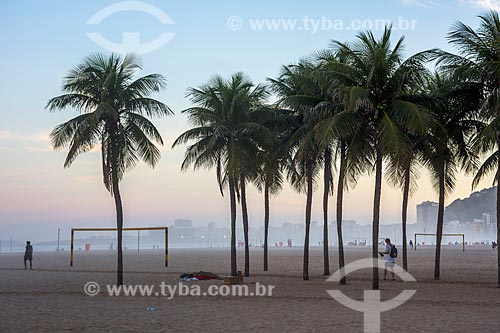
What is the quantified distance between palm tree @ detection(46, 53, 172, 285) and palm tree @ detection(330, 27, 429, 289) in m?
7.58

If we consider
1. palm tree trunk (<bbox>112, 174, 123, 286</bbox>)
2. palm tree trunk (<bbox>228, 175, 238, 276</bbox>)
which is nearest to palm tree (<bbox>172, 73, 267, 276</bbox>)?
palm tree trunk (<bbox>228, 175, 238, 276</bbox>)

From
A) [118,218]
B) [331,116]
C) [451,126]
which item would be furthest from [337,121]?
[118,218]

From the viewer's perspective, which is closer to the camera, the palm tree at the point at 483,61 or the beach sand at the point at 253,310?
the beach sand at the point at 253,310

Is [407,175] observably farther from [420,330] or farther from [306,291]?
[420,330]

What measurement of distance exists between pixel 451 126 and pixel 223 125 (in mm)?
9441

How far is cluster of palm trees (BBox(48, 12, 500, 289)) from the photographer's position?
20891mm

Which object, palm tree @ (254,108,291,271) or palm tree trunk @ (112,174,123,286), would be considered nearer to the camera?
palm tree trunk @ (112,174,123,286)

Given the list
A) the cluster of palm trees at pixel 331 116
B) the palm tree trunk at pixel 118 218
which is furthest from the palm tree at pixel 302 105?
the palm tree trunk at pixel 118 218

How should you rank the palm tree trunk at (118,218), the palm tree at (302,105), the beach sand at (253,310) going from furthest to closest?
the palm tree at (302,105)
the palm tree trunk at (118,218)
the beach sand at (253,310)

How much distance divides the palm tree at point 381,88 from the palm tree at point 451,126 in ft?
5.47

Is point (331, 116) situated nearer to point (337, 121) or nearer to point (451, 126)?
point (337, 121)

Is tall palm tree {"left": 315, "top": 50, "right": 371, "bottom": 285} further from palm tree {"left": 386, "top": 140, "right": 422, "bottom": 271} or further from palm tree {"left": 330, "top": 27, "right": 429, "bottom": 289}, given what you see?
palm tree {"left": 386, "top": 140, "right": 422, "bottom": 271}

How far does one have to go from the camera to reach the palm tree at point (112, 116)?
73.9 ft

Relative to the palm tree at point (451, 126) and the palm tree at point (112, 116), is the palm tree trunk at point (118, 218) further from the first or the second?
the palm tree at point (451, 126)
